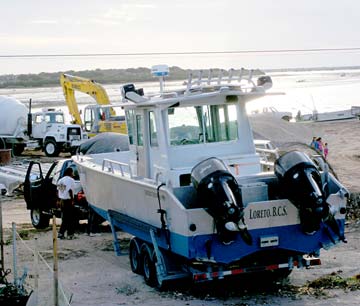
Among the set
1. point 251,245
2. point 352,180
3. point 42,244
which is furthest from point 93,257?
point 352,180

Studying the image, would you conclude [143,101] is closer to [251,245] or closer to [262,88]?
[262,88]

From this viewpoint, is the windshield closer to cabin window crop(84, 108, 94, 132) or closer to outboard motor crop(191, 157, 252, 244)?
outboard motor crop(191, 157, 252, 244)

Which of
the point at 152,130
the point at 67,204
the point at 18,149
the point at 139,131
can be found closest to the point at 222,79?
the point at 152,130

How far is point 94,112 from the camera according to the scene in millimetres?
36438

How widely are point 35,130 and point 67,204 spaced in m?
21.5

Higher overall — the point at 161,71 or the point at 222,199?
the point at 161,71

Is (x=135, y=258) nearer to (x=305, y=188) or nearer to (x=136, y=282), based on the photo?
(x=136, y=282)

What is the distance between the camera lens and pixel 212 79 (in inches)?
553

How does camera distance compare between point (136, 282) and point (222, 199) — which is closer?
point (222, 199)

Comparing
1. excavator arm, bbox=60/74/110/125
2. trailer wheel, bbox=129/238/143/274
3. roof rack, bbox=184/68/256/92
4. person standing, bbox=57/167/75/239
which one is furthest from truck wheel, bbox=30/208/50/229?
excavator arm, bbox=60/74/110/125

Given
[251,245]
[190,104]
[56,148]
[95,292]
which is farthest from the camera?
[56,148]

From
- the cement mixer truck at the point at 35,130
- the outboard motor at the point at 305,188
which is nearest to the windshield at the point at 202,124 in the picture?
the outboard motor at the point at 305,188

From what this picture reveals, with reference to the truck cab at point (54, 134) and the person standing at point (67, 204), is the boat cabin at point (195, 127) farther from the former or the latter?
the truck cab at point (54, 134)

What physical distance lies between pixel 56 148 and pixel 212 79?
23.5 m
